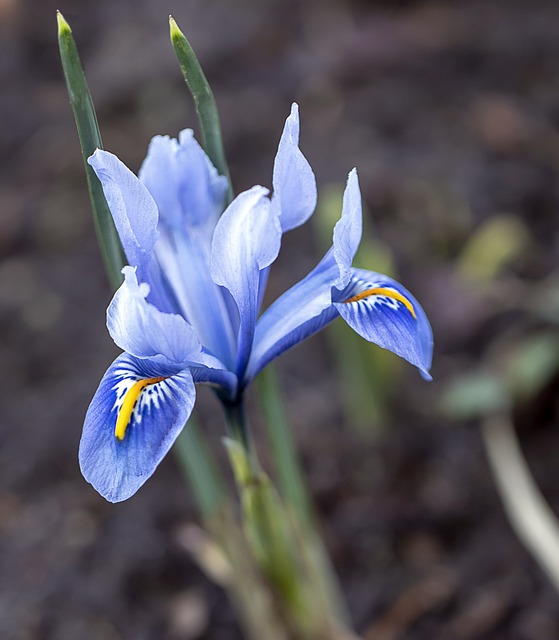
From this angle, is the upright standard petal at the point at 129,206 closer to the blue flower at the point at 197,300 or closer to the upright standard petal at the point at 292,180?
the blue flower at the point at 197,300

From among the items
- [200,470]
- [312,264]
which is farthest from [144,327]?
[312,264]

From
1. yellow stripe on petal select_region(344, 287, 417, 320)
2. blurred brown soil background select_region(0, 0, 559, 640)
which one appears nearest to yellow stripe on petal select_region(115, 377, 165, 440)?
yellow stripe on petal select_region(344, 287, 417, 320)

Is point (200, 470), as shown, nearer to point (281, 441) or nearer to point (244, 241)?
point (281, 441)

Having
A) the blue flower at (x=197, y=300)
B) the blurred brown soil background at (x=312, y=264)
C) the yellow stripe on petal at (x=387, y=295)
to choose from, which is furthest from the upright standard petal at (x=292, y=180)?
the blurred brown soil background at (x=312, y=264)

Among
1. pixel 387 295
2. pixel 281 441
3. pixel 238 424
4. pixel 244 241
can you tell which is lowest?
pixel 281 441

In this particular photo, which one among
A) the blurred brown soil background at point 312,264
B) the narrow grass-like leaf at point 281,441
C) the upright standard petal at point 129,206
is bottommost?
the blurred brown soil background at point 312,264

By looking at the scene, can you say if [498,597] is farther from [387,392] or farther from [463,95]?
[463,95]

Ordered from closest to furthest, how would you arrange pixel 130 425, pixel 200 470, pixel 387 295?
pixel 130 425, pixel 387 295, pixel 200 470
